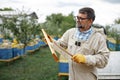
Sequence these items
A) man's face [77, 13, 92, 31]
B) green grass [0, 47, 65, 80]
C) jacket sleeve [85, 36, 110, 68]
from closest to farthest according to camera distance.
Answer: jacket sleeve [85, 36, 110, 68] < man's face [77, 13, 92, 31] < green grass [0, 47, 65, 80]

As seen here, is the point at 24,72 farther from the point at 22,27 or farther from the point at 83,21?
the point at 83,21

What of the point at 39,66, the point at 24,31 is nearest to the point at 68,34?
the point at 24,31

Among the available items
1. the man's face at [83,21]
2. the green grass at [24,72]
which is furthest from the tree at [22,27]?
the man's face at [83,21]

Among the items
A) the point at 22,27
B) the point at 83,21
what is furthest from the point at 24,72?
the point at 83,21

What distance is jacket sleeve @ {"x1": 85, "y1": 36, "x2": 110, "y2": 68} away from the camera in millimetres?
2639

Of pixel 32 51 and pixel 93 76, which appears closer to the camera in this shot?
pixel 93 76

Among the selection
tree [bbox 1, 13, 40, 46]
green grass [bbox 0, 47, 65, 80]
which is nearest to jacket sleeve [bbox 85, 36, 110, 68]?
green grass [bbox 0, 47, 65, 80]

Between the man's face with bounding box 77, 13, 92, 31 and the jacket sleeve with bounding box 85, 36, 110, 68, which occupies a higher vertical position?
the man's face with bounding box 77, 13, 92, 31

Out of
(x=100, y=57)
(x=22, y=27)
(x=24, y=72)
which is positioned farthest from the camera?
(x=24, y=72)

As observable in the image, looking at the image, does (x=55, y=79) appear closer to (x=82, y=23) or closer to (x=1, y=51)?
(x=1, y=51)

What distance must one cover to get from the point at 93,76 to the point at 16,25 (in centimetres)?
836

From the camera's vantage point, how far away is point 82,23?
282 cm

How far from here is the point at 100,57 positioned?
2709mm

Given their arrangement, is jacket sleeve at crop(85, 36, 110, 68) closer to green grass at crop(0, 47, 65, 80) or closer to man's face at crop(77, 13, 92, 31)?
man's face at crop(77, 13, 92, 31)
